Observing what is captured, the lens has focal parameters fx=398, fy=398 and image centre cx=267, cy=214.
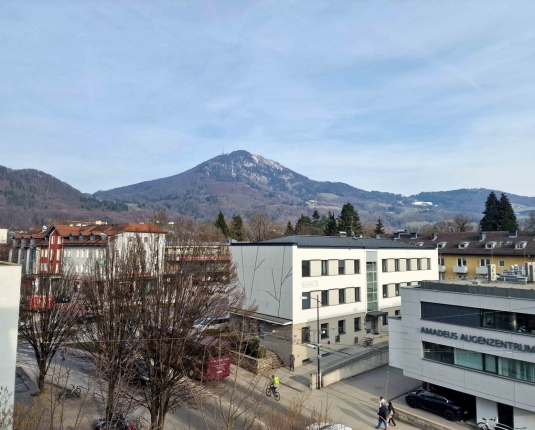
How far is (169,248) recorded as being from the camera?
25.5 meters

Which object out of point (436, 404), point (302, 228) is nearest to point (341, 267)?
point (436, 404)

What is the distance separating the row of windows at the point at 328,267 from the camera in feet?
117

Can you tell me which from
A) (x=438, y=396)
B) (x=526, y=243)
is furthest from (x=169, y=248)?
(x=526, y=243)

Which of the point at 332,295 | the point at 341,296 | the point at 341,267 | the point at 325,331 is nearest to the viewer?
the point at 325,331

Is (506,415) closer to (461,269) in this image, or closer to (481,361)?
(481,361)

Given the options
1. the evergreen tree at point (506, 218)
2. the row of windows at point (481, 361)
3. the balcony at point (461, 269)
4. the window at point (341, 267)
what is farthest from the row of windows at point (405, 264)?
the evergreen tree at point (506, 218)

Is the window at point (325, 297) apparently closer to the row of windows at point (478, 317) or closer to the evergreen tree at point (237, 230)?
the row of windows at point (478, 317)

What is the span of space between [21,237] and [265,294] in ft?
194

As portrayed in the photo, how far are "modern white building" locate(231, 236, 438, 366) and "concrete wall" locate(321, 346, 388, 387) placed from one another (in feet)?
13.6

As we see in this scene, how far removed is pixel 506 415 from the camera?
21469mm

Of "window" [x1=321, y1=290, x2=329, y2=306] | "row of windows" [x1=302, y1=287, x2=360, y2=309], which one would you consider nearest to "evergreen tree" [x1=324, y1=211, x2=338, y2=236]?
"row of windows" [x1=302, y1=287, x2=360, y2=309]

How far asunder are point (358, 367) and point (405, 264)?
1801 cm

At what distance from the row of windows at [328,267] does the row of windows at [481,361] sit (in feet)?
41.7

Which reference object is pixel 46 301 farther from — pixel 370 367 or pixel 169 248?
pixel 370 367
